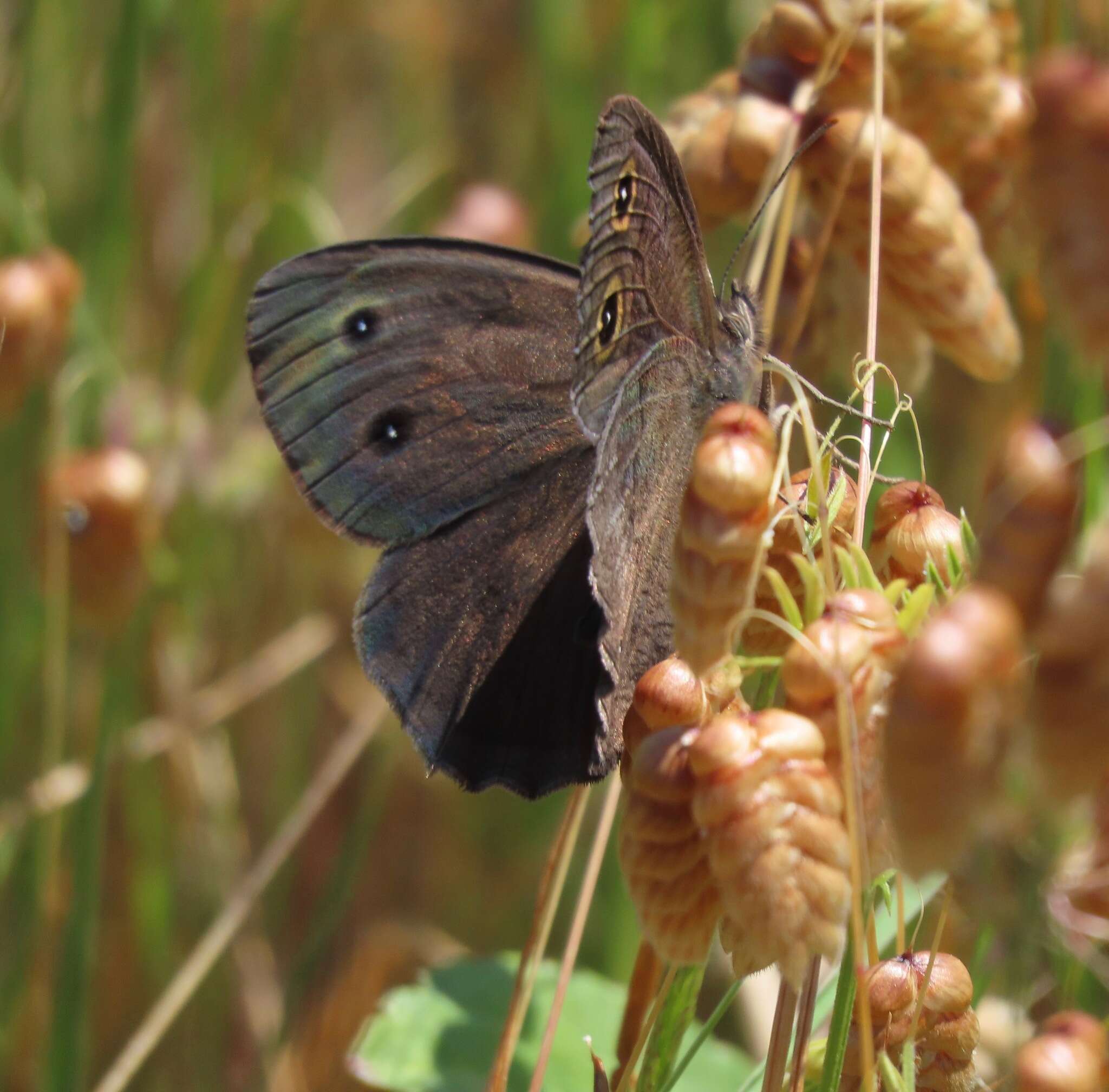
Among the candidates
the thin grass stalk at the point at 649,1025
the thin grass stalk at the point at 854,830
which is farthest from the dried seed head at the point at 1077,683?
the thin grass stalk at the point at 649,1025

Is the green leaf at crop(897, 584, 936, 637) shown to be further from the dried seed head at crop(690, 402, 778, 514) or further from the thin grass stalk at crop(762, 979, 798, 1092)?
the thin grass stalk at crop(762, 979, 798, 1092)

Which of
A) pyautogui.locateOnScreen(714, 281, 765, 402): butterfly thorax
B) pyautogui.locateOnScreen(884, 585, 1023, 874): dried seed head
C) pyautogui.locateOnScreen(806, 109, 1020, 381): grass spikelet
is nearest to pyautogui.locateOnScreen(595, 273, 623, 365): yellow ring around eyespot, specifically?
pyautogui.locateOnScreen(714, 281, 765, 402): butterfly thorax

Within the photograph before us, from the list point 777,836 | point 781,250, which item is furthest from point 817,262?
point 777,836

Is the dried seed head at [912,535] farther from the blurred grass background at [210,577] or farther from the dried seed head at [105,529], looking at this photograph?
the dried seed head at [105,529]

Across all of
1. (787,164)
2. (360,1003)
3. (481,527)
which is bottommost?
(360,1003)

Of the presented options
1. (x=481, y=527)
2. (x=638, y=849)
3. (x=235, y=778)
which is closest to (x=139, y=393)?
(x=235, y=778)

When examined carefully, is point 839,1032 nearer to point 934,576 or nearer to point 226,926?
point 934,576

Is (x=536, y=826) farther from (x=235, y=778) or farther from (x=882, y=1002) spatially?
(x=882, y=1002)
